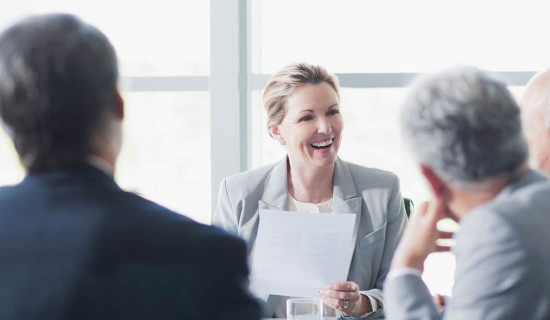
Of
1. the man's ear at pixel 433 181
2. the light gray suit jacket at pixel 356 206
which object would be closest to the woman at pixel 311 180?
the light gray suit jacket at pixel 356 206

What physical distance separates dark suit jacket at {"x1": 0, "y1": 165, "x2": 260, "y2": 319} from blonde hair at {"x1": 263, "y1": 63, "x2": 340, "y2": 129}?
1739mm

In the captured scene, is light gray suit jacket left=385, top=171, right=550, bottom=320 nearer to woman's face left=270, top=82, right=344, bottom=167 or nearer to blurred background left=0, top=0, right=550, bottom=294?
woman's face left=270, top=82, right=344, bottom=167

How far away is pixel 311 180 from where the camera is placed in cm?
269

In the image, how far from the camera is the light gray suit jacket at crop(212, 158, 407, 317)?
98.5 inches

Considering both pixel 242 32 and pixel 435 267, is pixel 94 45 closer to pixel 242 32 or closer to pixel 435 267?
pixel 242 32

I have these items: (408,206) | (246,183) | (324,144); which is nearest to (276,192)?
(246,183)

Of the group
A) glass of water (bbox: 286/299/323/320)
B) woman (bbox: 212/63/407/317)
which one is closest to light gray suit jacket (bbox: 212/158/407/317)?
woman (bbox: 212/63/407/317)

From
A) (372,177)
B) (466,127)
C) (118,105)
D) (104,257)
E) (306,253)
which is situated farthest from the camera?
(372,177)

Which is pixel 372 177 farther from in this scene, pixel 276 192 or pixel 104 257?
pixel 104 257

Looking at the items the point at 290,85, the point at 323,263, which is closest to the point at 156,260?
the point at 323,263

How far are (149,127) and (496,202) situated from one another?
10.2 ft

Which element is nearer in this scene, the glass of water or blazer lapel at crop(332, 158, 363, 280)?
the glass of water

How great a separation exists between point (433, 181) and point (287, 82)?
1.50 meters

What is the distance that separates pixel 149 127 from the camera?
13.2ft
